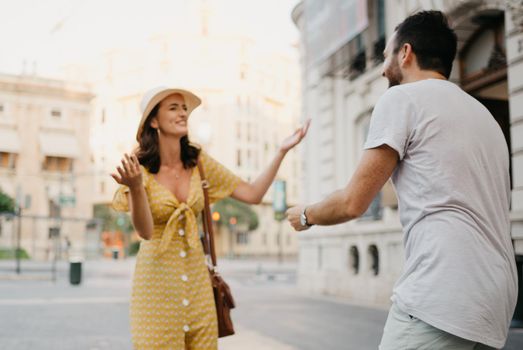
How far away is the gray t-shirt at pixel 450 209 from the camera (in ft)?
6.73

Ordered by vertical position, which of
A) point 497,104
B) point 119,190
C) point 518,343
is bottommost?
point 518,343

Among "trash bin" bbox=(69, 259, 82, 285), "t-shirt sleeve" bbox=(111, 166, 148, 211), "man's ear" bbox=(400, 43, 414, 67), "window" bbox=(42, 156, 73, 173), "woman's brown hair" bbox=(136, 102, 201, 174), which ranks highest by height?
"window" bbox=(42, 156, 73, 173)

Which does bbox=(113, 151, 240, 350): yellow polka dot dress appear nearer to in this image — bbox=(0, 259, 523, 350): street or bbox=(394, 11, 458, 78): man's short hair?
bbox=(394, 11, 458, 78): man's short hair

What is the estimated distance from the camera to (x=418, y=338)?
209 cm

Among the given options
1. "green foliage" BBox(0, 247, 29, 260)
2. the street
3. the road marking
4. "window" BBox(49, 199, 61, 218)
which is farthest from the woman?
"window" BBox(49, 199, 61, 218)

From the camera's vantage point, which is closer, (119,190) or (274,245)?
(119,190)

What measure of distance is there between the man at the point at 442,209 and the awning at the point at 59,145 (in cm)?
5346

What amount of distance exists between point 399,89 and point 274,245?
74155mm

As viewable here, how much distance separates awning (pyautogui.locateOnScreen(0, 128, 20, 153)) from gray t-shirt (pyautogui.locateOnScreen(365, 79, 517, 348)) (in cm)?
5350

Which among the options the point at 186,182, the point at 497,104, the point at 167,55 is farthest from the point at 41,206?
the point at 186,182

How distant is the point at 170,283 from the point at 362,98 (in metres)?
13.8

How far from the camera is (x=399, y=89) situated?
2213 millimetres

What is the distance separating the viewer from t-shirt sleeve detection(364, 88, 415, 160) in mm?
2146

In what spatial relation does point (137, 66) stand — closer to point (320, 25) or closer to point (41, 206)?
point (41, 206)
